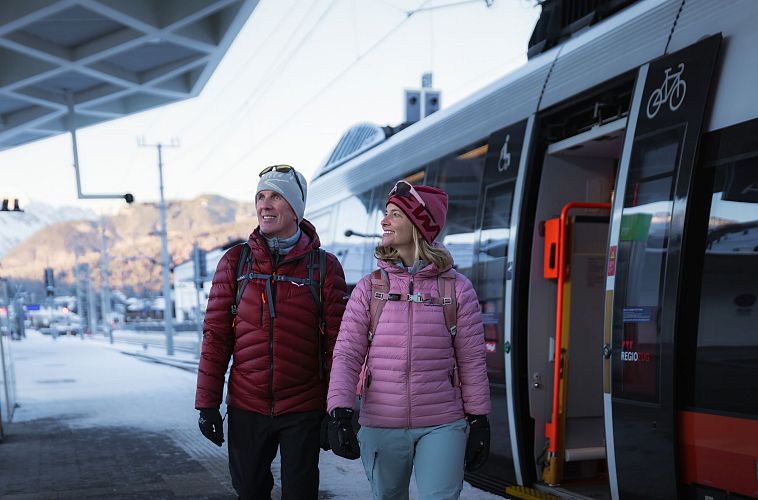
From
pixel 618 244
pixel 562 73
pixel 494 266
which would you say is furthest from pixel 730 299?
pixel 494 266

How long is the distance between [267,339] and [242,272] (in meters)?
0.36

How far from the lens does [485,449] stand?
10.9ft

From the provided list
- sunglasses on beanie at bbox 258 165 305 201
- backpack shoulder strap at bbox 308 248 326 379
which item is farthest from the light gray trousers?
sunglasses on beanie at bbox 258 165 305 201

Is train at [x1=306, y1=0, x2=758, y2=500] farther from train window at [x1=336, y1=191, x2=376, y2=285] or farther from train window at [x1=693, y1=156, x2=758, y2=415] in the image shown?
train window at [x1=336, y1=191, x2=376, y2=285]

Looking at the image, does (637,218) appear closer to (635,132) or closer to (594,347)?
(635,132)

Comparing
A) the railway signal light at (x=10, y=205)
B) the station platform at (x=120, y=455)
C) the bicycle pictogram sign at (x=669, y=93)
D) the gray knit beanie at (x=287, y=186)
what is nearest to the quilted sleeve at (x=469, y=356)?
the gray knit beanie at (x=287, y=186)

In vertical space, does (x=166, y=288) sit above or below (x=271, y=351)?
below

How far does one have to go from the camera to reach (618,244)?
14.6ft

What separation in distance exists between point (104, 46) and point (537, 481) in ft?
32.4

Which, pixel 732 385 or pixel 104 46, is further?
pixel 104 46

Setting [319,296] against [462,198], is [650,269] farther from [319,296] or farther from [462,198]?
[462,198]

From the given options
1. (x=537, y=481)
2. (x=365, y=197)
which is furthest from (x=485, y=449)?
(x=365, y=197)

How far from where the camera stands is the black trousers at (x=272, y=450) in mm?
3717

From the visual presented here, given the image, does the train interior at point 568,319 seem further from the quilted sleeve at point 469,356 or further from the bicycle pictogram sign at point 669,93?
the quilted sleeve at point 469,356
